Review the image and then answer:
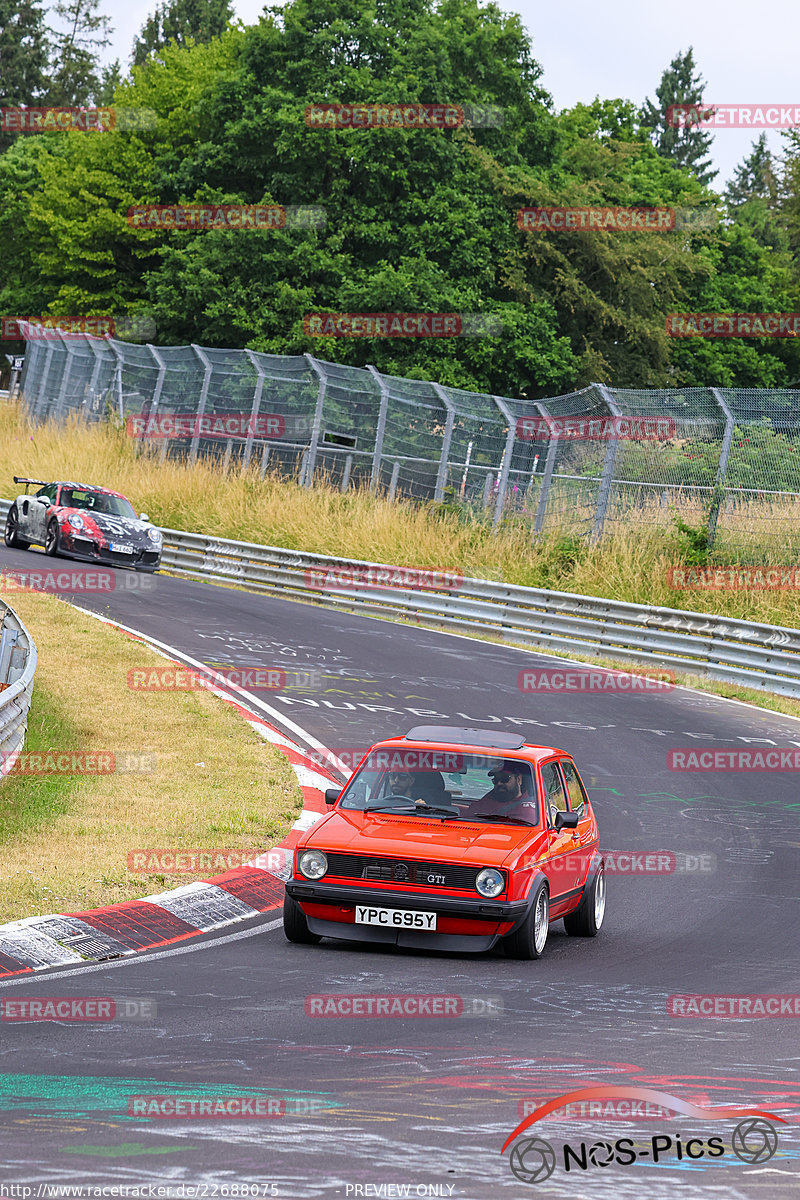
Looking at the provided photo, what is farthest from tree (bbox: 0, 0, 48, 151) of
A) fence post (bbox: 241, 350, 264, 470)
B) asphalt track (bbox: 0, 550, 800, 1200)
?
asphalt track (bbox: 0, 550, 800, 1200)

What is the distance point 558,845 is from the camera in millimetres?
9742

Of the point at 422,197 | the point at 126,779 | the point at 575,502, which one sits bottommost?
the point at 126,779

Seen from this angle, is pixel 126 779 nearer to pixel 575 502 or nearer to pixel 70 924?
pixel 70 924

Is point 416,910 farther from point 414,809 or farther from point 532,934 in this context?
point 414,809

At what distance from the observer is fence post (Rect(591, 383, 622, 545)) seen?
26797 mm

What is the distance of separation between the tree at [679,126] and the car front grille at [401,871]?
110296mm

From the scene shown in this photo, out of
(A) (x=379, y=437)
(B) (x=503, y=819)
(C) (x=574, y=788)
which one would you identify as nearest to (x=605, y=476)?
(A) (x=379, y=437)

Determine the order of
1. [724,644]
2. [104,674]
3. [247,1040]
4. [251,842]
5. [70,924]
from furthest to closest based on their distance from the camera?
[724,644], [104,674], [251,842], [70,924], [247,1040]

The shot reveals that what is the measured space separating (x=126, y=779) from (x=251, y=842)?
2.33 meters

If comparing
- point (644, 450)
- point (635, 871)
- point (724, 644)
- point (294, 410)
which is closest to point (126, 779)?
Answer: point (635, 871)

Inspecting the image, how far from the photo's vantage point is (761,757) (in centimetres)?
1728

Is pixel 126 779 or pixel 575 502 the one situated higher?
pixel 575 502

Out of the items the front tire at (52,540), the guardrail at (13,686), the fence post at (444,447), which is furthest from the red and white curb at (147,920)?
the fence post at (444,447)

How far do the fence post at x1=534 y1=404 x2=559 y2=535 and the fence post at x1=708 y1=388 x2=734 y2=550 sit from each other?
11.7 ft
